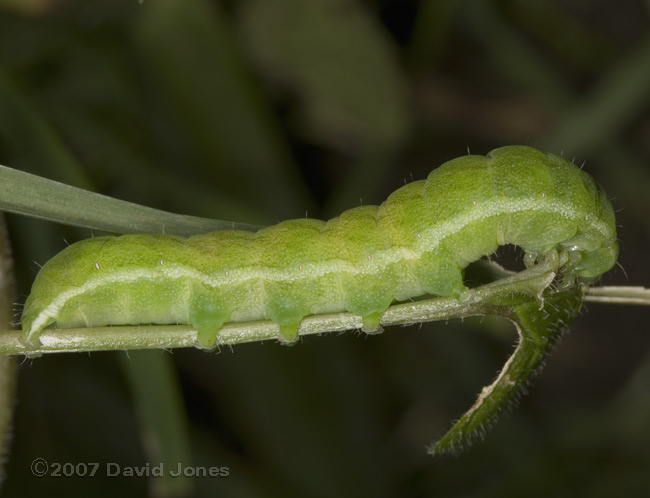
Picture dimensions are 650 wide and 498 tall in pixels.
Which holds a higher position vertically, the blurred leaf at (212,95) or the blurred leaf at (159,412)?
the blurred leaf at (212,95)

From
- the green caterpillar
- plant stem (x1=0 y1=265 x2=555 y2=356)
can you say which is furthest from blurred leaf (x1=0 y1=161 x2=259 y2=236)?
plant stem (x1=0 y1=265 x2=555 y2=356)

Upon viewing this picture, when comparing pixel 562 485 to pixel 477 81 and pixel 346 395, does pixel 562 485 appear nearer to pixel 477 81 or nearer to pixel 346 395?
pixel 346 395

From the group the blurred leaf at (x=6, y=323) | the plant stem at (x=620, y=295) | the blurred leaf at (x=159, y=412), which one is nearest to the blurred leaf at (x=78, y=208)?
the blurred leaf at (x=6, y=323)

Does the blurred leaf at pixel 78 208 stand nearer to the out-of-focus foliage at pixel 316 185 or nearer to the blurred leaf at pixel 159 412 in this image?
the blurred leaf at pixel 159 412

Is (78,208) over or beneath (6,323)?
over

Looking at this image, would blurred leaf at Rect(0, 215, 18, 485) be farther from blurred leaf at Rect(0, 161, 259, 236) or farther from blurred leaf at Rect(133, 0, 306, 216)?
blurred leaf at Rect(133, 0, 306, 216)

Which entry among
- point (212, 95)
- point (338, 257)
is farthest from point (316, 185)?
point (338, 257)

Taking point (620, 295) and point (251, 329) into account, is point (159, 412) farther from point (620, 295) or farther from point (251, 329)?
point (620, 295)
